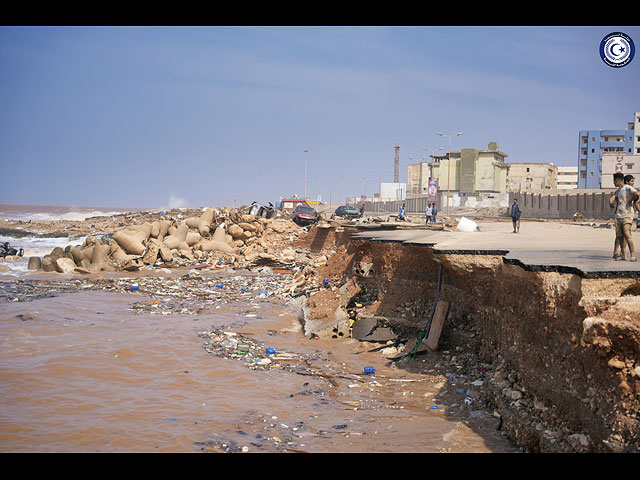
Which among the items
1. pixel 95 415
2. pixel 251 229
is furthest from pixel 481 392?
pixel 251 229

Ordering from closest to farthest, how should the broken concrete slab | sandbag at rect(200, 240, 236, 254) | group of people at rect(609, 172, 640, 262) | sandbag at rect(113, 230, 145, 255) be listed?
group of people at rect(609, 172, 640, 262)
the broken concrete slab
sandbag at rect(113, 230, 145, 255)
sandbag at rect(200, 240, 236, 254)

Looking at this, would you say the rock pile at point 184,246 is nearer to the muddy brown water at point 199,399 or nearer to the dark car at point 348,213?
the muddy brown water at point 199,399

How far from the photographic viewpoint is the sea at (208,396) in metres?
6.61

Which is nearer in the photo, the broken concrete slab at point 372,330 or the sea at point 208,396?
the sea at point 208,396

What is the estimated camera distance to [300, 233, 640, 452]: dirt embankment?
4.86m

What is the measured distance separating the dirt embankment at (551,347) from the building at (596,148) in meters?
75.3

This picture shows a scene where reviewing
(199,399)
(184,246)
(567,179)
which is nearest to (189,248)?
(184,246)

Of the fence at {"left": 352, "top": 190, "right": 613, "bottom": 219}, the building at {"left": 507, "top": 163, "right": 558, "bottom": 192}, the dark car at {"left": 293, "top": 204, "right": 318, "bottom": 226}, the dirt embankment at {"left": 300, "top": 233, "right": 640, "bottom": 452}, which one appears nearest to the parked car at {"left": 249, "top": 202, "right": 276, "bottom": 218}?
the dark car at {"left": 293, "top": 204, "right": 318, "bottom": 226}

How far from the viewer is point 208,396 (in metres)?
8.30

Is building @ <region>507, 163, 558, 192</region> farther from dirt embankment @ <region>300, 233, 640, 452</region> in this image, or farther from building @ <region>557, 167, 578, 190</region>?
dirt embankment @ <region>300, 233, 640, 452</region>

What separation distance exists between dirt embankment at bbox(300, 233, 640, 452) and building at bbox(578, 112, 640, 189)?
75300 millimetres

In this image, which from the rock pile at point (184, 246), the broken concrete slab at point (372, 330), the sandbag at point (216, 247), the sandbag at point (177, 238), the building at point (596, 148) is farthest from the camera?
the building at point (596, 148)

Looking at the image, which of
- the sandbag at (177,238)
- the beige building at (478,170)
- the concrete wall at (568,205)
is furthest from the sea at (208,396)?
the beige building at (478,170)
